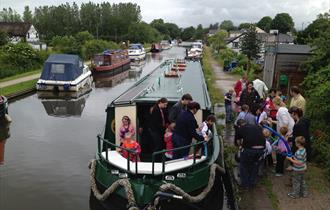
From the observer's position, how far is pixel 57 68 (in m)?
24.5

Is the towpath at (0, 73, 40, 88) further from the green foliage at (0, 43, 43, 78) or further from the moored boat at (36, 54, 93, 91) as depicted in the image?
the moored boat at (36, 54, 93, 91)

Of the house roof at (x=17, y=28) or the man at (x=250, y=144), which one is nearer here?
the man at (x=250, y=144)

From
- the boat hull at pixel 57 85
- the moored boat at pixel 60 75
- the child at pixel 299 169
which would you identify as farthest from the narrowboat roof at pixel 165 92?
the moored boat at pixel 60 75

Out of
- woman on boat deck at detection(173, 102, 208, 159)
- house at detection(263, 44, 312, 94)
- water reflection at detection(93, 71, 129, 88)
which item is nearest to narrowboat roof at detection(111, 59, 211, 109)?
woman on boat deck at detection(173, 102, 208, 159)

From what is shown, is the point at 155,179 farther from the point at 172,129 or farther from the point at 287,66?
the point at 287,66

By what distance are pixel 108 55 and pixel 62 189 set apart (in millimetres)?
27147

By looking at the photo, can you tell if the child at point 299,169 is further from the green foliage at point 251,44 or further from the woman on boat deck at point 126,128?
the green foliage at point 251,44

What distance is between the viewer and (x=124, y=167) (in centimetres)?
745

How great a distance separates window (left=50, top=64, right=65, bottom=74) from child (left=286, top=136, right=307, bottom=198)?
1934 centimetres

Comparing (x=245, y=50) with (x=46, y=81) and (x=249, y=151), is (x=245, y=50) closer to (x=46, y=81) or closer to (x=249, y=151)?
(x=46, y=81)

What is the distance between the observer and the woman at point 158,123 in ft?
27.6

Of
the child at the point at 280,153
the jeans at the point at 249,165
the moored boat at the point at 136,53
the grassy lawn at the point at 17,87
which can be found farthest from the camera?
the moored boat at the point at 136,53

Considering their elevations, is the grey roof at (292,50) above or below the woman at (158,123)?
above

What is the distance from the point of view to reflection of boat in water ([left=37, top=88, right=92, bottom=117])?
1896 centimetres
